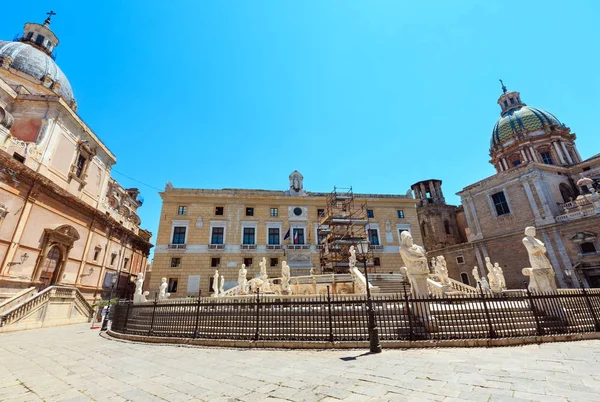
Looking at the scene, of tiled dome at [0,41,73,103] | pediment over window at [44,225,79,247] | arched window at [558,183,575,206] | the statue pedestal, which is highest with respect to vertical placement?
tiled dome at [0,41,73,103]

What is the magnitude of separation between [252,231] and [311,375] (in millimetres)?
24261

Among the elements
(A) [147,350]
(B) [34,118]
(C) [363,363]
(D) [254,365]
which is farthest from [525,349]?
(B) [34,118]

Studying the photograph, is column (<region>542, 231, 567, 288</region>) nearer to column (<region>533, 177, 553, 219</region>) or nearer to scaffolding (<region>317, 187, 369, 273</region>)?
column (<region>533, 177, 553, 219</region>)

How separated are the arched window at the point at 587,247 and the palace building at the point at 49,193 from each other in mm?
41477

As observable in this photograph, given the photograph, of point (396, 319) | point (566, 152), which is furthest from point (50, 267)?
point (566, 152)

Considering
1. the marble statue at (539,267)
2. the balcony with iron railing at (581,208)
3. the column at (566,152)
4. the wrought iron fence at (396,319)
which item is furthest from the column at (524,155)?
the wrought iron fence at (396,319)

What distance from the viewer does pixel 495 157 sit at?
38.7 metres

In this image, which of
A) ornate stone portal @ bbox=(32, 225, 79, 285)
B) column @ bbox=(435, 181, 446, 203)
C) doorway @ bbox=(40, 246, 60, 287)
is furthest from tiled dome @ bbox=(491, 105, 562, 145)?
doorway @ bbox=(40, 246, 60, 287)

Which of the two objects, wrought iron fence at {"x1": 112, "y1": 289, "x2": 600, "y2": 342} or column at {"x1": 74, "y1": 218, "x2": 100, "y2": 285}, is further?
column at {"x1": 74, "y1": 218, "x2": 100, "y2": 285}

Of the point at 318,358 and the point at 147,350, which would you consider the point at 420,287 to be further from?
the point at 147,350

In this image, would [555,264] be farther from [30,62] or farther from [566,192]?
[30,62]

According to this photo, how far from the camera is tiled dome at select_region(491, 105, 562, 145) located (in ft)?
117

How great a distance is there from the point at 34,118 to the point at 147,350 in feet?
64.3

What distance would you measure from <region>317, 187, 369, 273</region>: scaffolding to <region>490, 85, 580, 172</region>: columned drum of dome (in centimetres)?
2311
